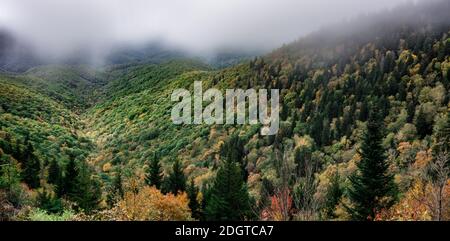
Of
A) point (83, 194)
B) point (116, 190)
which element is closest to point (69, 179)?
point (83, 194)

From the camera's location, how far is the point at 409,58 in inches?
4796

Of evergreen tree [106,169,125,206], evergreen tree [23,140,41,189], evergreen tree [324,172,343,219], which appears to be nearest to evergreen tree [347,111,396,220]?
evergreen tree [324,172,343,219]

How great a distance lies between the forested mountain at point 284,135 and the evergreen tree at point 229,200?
0.12 m

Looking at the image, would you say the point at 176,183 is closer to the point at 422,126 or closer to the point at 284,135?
the point at 422,126

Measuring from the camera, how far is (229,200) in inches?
1732

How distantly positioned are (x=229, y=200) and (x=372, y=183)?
1463 cm

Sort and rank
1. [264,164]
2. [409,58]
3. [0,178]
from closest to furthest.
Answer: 1. [0,178]
2. [264,164]
3. [409,58]

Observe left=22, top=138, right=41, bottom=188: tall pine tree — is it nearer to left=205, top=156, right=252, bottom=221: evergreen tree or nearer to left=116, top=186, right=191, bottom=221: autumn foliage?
left=116, top=186, right=191, bottom=221: autumn foliage

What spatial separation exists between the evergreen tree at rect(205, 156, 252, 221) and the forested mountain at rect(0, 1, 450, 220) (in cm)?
12

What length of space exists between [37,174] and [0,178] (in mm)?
23026

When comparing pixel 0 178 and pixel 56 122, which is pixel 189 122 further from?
pixel 0 178

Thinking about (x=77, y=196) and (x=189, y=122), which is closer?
(x=77, y=196)
